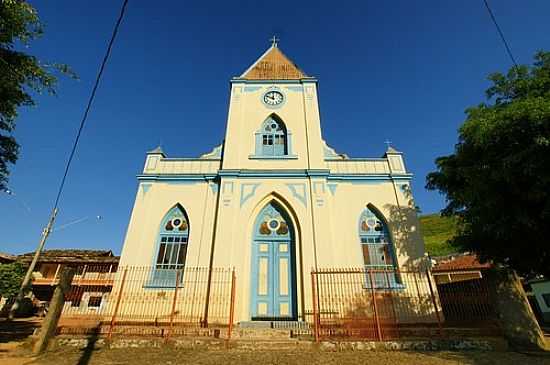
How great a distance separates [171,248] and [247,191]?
4.09 meters

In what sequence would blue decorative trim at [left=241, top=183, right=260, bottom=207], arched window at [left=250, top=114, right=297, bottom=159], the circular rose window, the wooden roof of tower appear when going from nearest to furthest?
the circular rose window
blue decorative trim at [left=241, top=183, right=260, bottom=207]
arched window at [left=250, top=114, right=297, bottom=159]
the wooden roof of tower

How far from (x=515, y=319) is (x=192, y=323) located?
1047 cm

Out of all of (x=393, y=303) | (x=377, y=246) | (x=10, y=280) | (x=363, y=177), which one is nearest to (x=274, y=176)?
(x=363, y=177)

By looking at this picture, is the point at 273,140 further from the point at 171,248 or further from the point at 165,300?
the point at 165,300

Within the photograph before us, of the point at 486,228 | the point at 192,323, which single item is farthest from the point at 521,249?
the point at 192,323

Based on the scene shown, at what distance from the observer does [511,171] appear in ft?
25.5

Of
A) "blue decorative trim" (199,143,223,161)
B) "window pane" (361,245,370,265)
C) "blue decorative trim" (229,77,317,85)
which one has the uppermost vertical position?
"blue decorative trim" (229,77,317,85)

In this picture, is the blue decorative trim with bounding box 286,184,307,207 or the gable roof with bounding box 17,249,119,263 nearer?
the blue decorative trim with bounding box 286,184,307,207

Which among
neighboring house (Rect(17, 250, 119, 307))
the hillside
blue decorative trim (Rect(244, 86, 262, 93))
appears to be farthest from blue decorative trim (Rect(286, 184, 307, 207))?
the hillside

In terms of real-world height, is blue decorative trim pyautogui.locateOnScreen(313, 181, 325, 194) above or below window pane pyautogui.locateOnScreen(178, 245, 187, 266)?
above

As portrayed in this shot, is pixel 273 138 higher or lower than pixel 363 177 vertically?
higher

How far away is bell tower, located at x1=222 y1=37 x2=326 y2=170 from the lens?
1362 centimetres

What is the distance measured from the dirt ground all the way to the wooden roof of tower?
45.8 ft

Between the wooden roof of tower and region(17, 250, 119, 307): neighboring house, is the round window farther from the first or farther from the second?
region(17, 250, 119, 307): neighboring house
